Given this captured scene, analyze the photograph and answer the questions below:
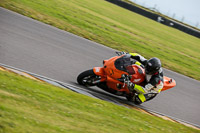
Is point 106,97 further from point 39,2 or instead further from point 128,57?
point 39,2

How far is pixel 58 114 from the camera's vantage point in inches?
182

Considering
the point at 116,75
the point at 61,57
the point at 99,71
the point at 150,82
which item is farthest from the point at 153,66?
the point at 61,57

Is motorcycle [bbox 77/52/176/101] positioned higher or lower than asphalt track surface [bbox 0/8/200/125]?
higher

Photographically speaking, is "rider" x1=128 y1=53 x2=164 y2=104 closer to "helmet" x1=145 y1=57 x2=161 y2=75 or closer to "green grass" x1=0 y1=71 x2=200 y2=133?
"helmet" x1=145 y1=57 x2=161 y2=75

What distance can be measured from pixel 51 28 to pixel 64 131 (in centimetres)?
816

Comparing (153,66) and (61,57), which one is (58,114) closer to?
(153,66)

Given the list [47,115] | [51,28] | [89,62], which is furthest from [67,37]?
[47,115]

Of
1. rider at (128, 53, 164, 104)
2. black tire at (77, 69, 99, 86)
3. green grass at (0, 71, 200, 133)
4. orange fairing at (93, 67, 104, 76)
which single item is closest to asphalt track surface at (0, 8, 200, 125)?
black tire at (77, 69, 99, 86)

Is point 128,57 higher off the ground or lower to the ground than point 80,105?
higher

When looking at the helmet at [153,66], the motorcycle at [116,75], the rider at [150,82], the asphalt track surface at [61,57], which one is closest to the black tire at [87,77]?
the motorcycle at [116,75]

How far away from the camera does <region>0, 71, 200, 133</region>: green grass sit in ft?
12.8

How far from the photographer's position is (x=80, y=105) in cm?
551

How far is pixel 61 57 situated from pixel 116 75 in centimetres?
246

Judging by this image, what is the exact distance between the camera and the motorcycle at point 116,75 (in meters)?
6.91
